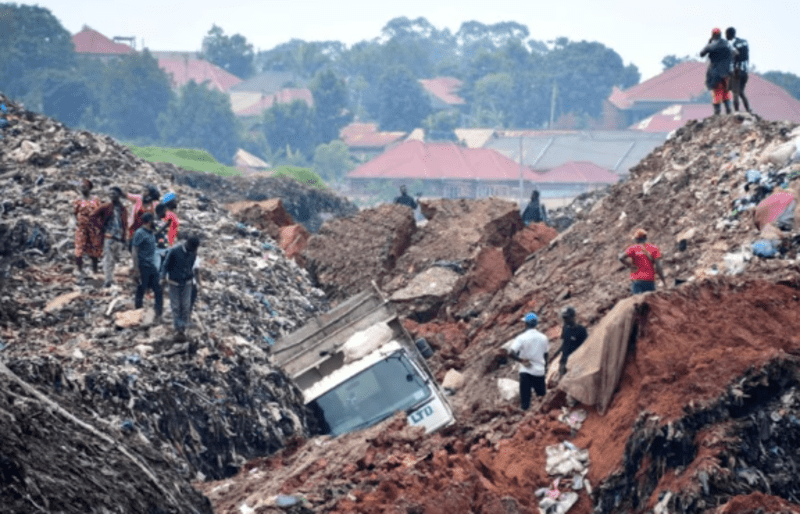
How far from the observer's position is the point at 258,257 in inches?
875

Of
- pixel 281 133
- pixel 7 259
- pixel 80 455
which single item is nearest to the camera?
pixel 80 455

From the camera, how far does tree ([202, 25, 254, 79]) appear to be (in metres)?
121

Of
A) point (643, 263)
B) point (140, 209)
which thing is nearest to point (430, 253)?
point (140, 209)

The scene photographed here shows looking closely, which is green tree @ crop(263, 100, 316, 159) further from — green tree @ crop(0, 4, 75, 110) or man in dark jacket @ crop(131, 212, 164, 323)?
man in dark jacket @ crop(131, 212, 164, 323)

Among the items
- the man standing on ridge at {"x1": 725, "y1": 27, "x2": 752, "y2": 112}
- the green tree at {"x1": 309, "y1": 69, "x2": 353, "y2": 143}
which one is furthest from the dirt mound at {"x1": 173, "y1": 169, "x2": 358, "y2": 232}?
the green tree at {"x1": 309, "y1": 69, "x2": 353, "y2": 143}

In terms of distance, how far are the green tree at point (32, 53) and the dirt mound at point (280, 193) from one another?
40635 mm

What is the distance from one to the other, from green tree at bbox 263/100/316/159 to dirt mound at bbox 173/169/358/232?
46333mm

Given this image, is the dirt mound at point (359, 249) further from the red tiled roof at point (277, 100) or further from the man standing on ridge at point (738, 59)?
the red tiled roof at point (277, 100)

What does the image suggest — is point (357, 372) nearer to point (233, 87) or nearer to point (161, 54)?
point (233, 87)

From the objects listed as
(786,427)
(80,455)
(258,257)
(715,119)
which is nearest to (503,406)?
(786,427)

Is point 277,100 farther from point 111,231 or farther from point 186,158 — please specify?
point 111,231

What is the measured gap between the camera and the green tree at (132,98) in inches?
3371

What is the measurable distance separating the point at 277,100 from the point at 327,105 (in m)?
11.8

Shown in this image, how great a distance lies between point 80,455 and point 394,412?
15.0 ft
